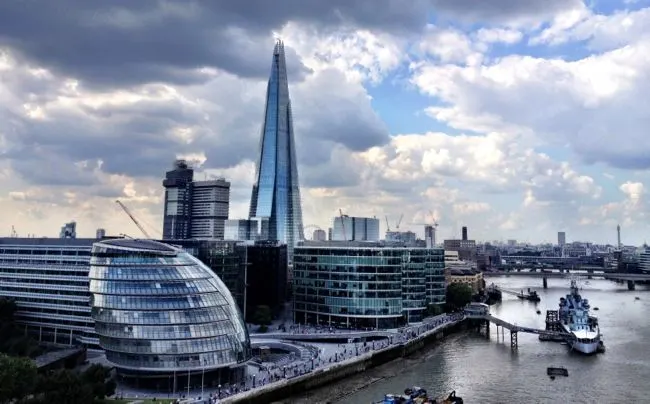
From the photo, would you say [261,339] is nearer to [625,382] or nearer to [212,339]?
[212,339]

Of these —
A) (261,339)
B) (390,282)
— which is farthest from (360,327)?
(261,339)

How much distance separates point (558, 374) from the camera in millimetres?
84062

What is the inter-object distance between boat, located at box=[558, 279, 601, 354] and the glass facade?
3002 centimetres

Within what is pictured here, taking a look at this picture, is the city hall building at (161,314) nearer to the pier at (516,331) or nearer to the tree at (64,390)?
the tree at (64,390)

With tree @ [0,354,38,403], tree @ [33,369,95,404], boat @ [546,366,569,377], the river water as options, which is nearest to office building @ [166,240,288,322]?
the river water

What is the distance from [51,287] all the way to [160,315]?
1536 inches

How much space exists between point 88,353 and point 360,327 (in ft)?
171

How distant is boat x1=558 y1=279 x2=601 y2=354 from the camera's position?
101062 millimetres

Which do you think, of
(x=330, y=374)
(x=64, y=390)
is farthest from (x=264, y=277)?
(x=64, y=390)

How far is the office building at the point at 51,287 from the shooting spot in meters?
92.9

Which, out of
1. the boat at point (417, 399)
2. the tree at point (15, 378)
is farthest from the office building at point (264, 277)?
the tree at point (15, 378)

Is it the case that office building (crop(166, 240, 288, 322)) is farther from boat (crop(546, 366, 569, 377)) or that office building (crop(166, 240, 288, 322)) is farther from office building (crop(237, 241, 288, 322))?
boat (crop(546, 366, 569, 377))

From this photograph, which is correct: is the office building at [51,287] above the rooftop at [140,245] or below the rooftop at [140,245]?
below

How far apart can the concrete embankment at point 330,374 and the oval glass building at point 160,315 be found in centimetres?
544
